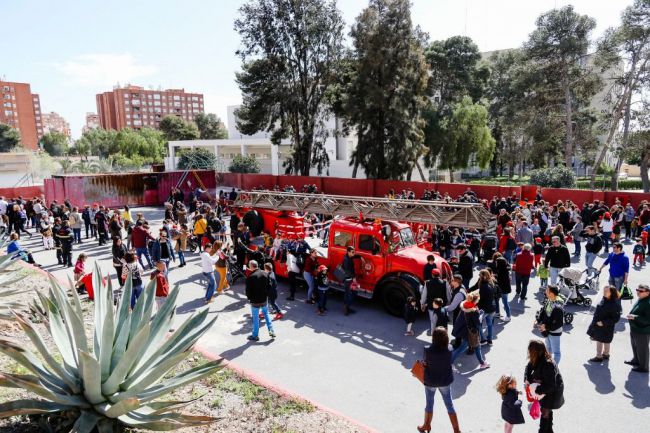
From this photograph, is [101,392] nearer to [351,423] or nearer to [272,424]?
[272,424]

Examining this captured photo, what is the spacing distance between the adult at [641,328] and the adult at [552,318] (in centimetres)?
128

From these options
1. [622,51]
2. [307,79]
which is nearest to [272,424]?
[307,79]

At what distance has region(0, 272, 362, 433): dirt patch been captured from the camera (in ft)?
17.6

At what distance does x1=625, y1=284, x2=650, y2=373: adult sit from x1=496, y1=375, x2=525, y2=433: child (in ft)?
11.1

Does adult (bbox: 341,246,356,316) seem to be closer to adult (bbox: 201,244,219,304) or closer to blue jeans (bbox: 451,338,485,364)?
blue jeans (bbox: 451,338,485,364)

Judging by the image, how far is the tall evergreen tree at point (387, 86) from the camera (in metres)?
29.7

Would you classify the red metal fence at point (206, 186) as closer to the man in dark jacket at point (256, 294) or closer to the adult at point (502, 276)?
the adult at point (502, 276)

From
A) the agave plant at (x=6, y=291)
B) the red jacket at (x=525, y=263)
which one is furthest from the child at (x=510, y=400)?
the agave plant at (x=6, y=291)

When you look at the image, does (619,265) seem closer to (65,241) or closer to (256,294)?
(256,294)

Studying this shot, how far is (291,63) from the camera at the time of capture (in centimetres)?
3256

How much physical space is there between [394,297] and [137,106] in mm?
162529

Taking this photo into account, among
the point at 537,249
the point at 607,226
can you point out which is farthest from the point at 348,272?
the point at 607,226

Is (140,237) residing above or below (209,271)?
above

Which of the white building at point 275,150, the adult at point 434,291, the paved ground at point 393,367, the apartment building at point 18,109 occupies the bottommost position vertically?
the paved ground at point 393,367
